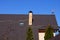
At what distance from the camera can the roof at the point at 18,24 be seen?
27784 millimetres

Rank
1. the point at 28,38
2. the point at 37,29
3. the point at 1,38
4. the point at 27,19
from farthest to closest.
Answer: the point at 27,19 → the point at 37,29 → the point at 1,38 → the point at 28,38

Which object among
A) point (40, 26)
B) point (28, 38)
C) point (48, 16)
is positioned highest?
point (48, 16)

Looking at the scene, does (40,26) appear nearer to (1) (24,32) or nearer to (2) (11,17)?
(1) (24,32)

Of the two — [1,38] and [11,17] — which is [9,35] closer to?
[1,38]

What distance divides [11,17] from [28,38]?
29.9ft

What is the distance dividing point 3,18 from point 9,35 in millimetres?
5742

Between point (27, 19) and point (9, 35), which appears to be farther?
point (27, 19)

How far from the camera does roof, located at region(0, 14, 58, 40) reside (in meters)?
27.8

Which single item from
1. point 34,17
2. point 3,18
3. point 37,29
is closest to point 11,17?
point 3,18

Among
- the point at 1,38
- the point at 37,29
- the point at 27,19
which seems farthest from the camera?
the point at 27,19

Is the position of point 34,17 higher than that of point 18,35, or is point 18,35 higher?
point 34,17

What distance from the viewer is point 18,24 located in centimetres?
3019

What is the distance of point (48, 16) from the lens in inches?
1272

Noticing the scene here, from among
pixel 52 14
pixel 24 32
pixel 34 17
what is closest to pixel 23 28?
pixel 24 32
